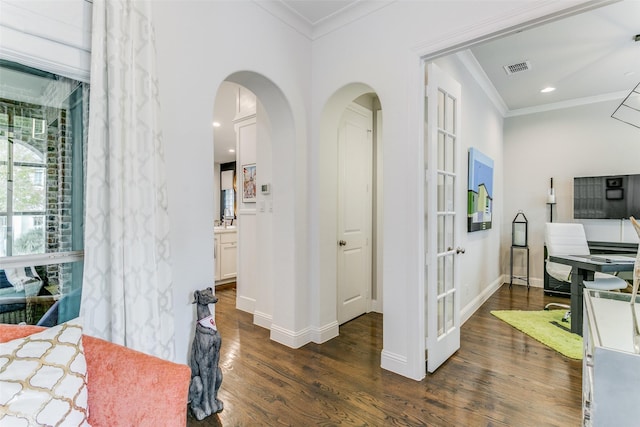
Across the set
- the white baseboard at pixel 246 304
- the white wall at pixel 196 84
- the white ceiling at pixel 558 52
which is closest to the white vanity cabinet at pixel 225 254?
the white baseboard at pixel 246 304

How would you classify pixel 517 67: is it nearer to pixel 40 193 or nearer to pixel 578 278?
pixel 578 278

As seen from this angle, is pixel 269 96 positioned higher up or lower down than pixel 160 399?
higher up

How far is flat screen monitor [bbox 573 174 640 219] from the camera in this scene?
168 inches

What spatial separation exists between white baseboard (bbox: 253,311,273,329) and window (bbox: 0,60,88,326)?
→ 1.81m

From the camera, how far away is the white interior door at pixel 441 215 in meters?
2.31

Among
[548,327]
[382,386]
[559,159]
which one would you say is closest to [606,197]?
[559,159]

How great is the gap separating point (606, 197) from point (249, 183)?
202 inches

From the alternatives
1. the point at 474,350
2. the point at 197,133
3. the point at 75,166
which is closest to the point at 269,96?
the point at 197,133

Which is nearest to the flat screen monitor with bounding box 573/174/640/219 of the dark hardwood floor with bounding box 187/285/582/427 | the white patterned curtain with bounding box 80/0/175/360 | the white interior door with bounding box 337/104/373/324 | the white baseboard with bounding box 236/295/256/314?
the dark hardwood floor with bounding box 187/285/582/427

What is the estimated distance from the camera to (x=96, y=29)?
157 cm

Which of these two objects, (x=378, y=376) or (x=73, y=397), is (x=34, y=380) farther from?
(x=378, y=376)

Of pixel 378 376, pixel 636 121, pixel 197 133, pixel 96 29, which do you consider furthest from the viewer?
pixel 636 121

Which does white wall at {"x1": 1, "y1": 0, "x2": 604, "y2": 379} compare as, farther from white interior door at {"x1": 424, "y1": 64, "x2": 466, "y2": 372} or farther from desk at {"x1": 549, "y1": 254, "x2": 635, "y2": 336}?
desk at {"x1": 549, "y1": 254, "x2": 635, "y2": 336}

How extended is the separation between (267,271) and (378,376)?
1.54 metres
